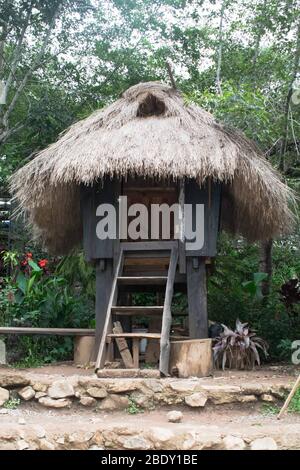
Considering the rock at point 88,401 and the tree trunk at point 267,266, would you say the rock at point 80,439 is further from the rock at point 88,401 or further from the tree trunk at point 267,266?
the tree trunk at point 267,266

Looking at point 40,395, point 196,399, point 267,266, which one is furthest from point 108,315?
point 267,266

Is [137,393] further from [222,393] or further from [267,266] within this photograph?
[267,266]

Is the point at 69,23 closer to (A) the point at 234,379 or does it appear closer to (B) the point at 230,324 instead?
(B) the point at 230,324

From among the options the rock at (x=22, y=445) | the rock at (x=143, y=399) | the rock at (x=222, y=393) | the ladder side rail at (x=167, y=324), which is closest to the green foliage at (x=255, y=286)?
the ladder side rail at (x=167, y=324)

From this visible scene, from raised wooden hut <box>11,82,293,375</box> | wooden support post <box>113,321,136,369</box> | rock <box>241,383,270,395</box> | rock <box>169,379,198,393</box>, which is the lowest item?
rock <box>241,383,270,395</box>

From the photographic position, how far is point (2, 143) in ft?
31.7

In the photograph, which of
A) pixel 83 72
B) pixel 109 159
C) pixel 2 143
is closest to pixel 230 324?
pixel 109 159

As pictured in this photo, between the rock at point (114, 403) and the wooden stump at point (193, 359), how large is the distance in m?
0.81

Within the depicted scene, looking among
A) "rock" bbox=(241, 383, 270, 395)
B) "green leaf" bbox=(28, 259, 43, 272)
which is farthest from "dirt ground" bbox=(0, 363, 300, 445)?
"green leaf" bbox=(28, 259, 43, 272)

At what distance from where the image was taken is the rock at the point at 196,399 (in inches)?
210

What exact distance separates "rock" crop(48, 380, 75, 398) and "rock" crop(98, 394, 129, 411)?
31 centimetres

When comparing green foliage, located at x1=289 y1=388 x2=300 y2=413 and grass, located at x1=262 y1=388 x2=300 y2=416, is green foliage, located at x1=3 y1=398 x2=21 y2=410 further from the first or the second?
green foliage, located at x1=289 y1=388 x2=300 y2=413

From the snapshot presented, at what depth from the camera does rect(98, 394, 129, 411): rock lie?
5.46 metres

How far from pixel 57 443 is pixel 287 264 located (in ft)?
24.1
